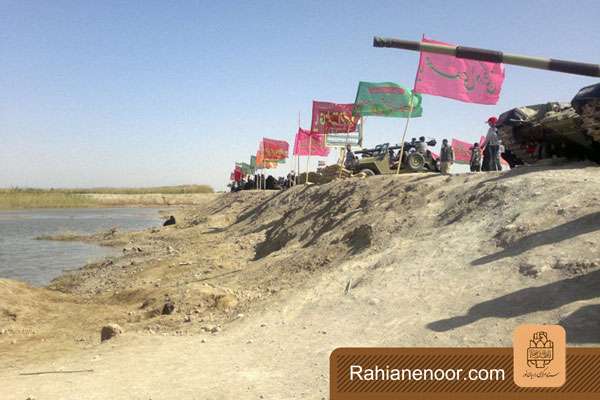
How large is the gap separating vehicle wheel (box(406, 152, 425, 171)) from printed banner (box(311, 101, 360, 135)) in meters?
2.89

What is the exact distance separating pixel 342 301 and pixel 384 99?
1250 cm

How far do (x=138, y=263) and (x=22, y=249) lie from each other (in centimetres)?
1052

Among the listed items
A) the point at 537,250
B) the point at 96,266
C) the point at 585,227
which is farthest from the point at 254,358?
the point at 96,266

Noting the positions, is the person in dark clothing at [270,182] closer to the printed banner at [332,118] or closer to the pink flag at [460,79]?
the printed banner at [332,118]

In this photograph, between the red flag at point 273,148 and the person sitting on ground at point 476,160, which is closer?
the person sitting on ground at point 476,160

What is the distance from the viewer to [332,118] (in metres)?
21.6

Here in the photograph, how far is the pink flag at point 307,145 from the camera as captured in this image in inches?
1046

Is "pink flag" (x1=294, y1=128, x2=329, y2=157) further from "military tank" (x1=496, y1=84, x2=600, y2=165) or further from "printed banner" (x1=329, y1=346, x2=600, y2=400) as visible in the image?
"printed banner" (x1=329, y1=346, x2=600, y2=400)

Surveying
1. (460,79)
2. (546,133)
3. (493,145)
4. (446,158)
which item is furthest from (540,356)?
(446,158)

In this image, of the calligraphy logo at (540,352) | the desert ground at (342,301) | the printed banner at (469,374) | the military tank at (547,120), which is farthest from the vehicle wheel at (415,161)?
the printed banner at (469,374)

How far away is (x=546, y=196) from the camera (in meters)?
8.72

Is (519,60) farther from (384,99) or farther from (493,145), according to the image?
(384,99)

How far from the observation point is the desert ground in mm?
5633

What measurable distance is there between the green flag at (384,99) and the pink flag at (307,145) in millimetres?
7452
